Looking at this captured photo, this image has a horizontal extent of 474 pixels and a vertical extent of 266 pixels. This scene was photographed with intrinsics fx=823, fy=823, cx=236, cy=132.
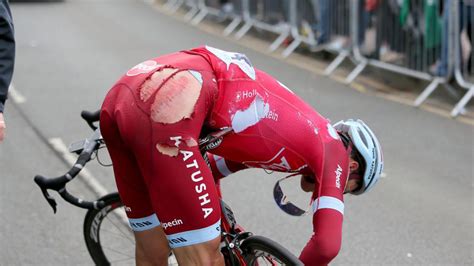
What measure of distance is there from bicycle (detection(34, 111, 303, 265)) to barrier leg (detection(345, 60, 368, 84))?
632 centimetres

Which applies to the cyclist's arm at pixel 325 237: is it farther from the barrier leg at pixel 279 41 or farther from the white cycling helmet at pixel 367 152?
the barrier leg at pixel 279 41

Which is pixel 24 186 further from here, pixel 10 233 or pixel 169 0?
pixel 169 0

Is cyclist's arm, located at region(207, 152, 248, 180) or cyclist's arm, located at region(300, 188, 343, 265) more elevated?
cyclist's arm, located at region(300, 188, 343, 265)

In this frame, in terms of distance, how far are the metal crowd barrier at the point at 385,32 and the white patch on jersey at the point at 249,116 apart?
6248mm

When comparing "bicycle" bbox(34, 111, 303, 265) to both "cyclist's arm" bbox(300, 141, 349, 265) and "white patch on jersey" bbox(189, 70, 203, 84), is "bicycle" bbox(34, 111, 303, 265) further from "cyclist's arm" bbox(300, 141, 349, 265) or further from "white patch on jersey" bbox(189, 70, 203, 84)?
"white patch on jersey" bbox(189, 70, 203, 84)

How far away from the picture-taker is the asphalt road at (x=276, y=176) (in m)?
5.76

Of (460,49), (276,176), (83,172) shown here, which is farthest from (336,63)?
(83,172)

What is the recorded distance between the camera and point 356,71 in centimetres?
1141

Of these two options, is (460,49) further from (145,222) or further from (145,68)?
(145,68)

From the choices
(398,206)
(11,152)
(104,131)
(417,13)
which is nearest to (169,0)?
(417,13)

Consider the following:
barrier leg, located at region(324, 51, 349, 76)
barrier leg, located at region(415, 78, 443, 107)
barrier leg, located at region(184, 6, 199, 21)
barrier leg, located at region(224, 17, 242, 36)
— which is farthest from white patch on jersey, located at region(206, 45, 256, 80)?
barrier leg, located at region(184, 6, 199, 21)

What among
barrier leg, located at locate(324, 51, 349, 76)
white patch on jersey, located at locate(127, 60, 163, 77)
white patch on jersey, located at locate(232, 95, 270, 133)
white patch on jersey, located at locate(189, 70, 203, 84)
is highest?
white patch on jersey, located at locate(127, 60, 163, 77)

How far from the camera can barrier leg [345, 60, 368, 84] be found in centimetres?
1133

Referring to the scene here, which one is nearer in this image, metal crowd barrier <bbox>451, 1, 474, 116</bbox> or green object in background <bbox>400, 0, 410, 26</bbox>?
metal crowd barrier <bbox>451, 1, 474, 116</bbox>
